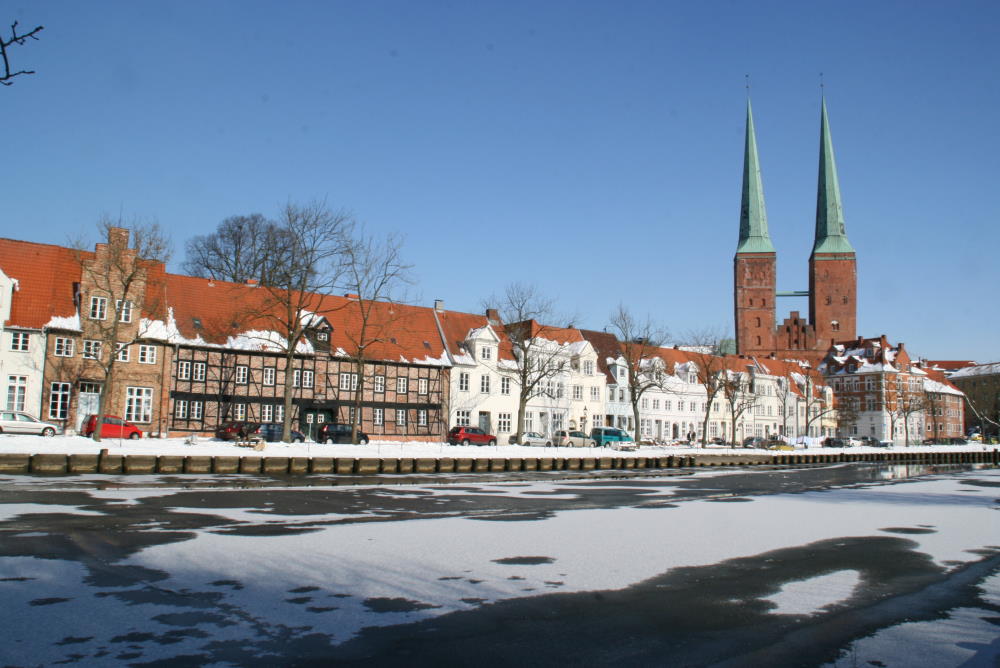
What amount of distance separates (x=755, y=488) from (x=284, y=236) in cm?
3344

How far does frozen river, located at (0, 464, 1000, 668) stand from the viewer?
25.4 ft

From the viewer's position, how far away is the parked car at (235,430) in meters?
43.3

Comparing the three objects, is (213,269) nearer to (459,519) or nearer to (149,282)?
(149,282)

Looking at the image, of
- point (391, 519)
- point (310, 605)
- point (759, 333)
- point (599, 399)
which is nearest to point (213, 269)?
point (599, 399)

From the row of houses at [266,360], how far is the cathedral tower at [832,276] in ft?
205

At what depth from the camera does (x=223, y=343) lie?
161 feet

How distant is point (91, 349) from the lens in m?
44.4

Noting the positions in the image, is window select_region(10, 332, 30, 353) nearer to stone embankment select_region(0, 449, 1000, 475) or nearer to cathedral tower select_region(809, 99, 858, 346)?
stone embankment select_region(0, 449, 1000, 475)

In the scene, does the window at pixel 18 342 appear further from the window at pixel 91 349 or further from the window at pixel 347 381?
the window at pixel 347 381

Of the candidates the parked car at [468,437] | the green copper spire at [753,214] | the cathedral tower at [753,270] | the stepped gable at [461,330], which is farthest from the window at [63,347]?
the green copper spire at [753,214]

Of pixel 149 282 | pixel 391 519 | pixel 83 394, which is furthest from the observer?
pixel 149 282

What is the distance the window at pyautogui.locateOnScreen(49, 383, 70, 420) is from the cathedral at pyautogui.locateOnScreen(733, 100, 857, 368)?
104410 mm

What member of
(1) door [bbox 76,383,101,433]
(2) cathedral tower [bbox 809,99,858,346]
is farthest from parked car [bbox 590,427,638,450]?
(2) cathedral tower [bbox 809,99,858,346]

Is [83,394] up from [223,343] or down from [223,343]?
down
